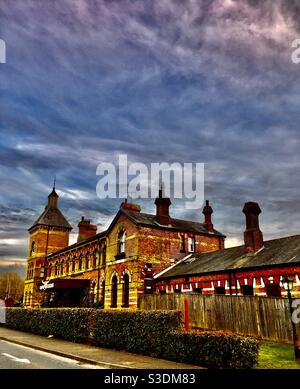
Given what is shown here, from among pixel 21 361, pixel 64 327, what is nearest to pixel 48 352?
pixel 21 361

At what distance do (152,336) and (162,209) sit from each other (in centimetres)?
1959

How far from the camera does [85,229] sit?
49.5m

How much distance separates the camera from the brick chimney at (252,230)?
23703 millimetres

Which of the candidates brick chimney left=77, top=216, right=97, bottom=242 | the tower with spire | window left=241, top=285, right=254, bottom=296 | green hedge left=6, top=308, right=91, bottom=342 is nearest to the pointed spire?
the tower with spire

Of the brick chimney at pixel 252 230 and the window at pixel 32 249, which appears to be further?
the window at pixel 32 249

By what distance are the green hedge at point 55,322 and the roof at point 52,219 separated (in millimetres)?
30673

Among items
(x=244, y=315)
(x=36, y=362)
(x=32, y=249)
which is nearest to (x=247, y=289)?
(x=244, y=315)

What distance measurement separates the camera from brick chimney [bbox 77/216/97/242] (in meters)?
49.1

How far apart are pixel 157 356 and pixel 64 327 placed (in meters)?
8.05

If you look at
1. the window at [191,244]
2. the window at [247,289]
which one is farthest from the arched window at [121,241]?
the window at [247,289]

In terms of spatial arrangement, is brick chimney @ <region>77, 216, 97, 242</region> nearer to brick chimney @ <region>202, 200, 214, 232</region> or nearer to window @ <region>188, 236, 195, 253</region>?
brick chimney @ <region>202, 200, 214, 232</region>

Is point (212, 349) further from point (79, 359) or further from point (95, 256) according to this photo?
point (95, 256)

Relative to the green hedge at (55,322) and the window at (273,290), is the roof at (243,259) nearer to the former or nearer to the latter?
the window at (273,290)
